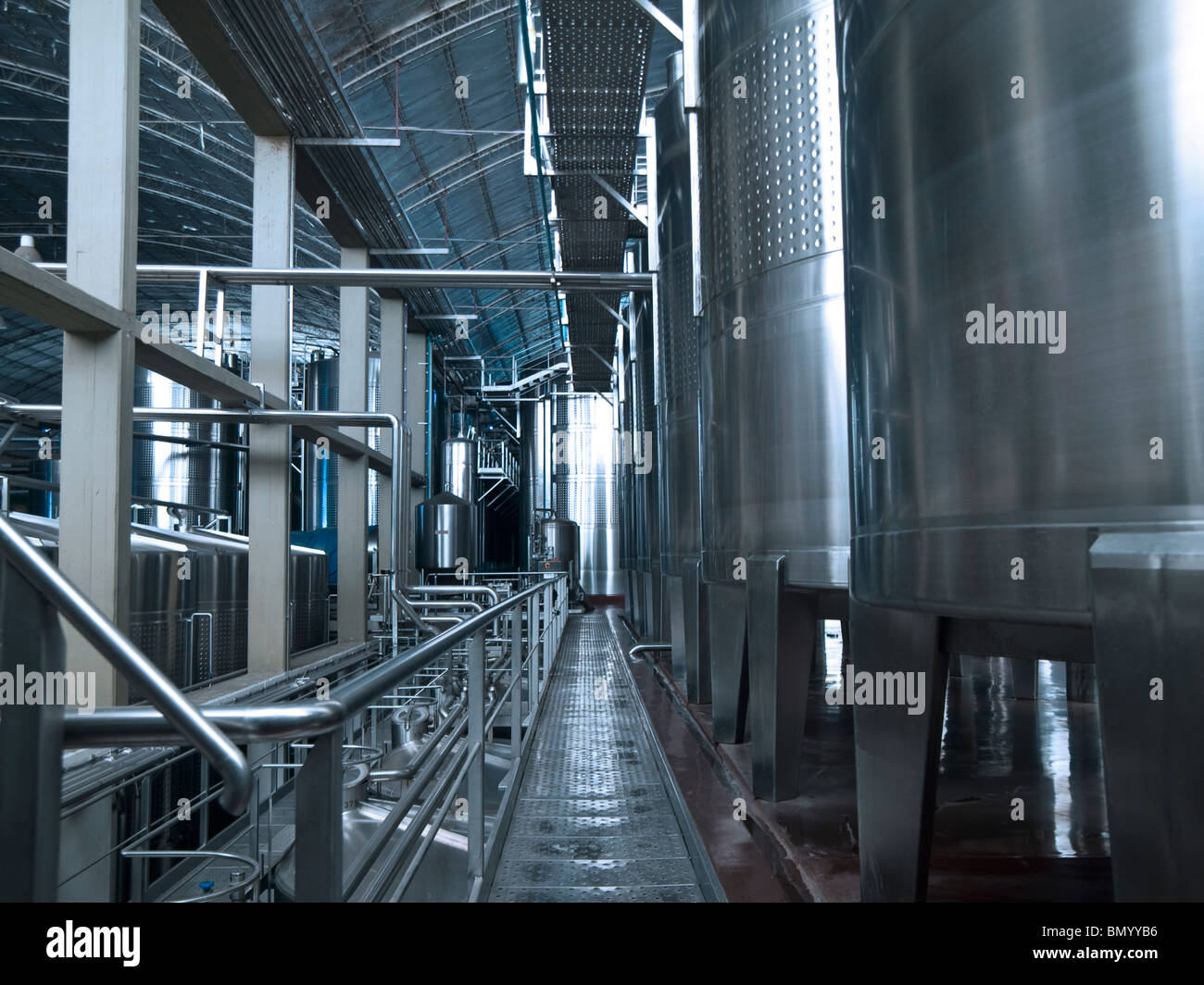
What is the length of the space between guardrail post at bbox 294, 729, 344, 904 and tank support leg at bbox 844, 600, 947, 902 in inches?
53.3

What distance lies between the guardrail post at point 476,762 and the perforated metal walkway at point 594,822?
0.12 m

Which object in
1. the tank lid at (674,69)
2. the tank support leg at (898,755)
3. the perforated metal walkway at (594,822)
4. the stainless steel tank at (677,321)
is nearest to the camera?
the tank support leg at (898,755)

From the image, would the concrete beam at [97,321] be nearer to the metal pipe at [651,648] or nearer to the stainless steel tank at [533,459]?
the metal pipe at [651,648]

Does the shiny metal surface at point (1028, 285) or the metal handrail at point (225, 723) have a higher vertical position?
the shiny metal surface at point (1028, 285)

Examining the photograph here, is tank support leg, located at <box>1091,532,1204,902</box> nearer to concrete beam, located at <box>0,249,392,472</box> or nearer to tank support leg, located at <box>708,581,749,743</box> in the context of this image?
tank support leg, located at <box>708,581,749,743</box>

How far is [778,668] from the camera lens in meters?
3.22

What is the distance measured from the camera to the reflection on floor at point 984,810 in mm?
2445

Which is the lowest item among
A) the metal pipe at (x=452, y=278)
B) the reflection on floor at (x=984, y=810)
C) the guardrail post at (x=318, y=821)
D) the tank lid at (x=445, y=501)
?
the reflection on floor at (x=984, y=810)

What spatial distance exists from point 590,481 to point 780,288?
15.4 metres

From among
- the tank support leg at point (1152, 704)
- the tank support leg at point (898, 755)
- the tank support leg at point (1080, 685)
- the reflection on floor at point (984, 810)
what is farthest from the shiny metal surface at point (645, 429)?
the tank support leg at point (1152, 704)

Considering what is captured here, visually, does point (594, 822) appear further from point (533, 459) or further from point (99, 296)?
point (533, 459)

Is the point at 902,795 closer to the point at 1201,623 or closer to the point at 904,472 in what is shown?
the point at 904,472

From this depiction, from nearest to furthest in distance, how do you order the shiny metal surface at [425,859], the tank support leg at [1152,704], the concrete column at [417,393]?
1. the tank support leg at [1152,704]
2. the shiny metal surface at [425,859]
3. the concrete column at [417,393]

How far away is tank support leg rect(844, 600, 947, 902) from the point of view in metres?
1.94
